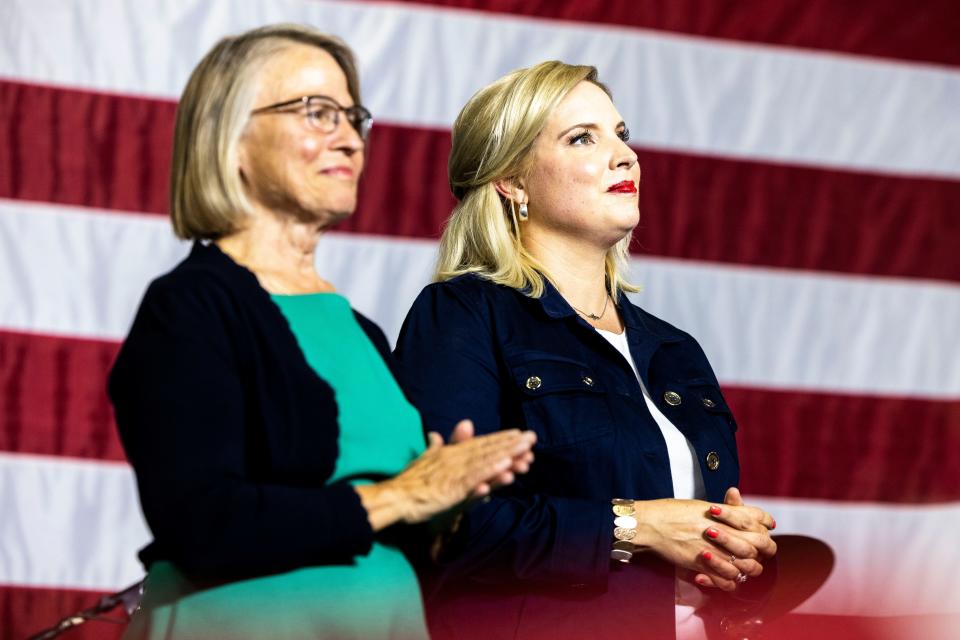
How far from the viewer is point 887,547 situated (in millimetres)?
2871

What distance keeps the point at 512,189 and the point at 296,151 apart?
0.77 m

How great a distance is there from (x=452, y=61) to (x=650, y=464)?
1.25 meters

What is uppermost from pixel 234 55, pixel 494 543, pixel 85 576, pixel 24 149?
pixel 234 55

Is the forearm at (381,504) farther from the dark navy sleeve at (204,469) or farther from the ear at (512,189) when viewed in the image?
the ear at (512,189)

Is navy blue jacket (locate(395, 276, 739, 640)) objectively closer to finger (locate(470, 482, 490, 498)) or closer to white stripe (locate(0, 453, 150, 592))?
finger (locate(470, 482, 490, 498))

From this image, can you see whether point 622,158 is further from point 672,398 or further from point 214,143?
point 214,143

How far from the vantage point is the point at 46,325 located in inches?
104

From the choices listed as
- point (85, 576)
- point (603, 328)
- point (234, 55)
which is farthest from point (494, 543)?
point (85, 576)

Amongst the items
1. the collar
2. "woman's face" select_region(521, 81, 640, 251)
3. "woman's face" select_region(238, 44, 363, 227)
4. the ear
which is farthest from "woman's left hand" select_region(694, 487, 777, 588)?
"woman's face" select_region(238, 44, 363, 227)

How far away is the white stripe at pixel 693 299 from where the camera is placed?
8.67ft

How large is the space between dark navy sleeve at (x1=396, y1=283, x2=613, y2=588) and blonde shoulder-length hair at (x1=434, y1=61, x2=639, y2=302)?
204 mm

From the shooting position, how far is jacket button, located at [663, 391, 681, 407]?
192 centimetres

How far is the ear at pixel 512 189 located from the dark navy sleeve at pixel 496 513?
1.01ft

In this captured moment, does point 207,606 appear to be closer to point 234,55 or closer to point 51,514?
point 234,55
